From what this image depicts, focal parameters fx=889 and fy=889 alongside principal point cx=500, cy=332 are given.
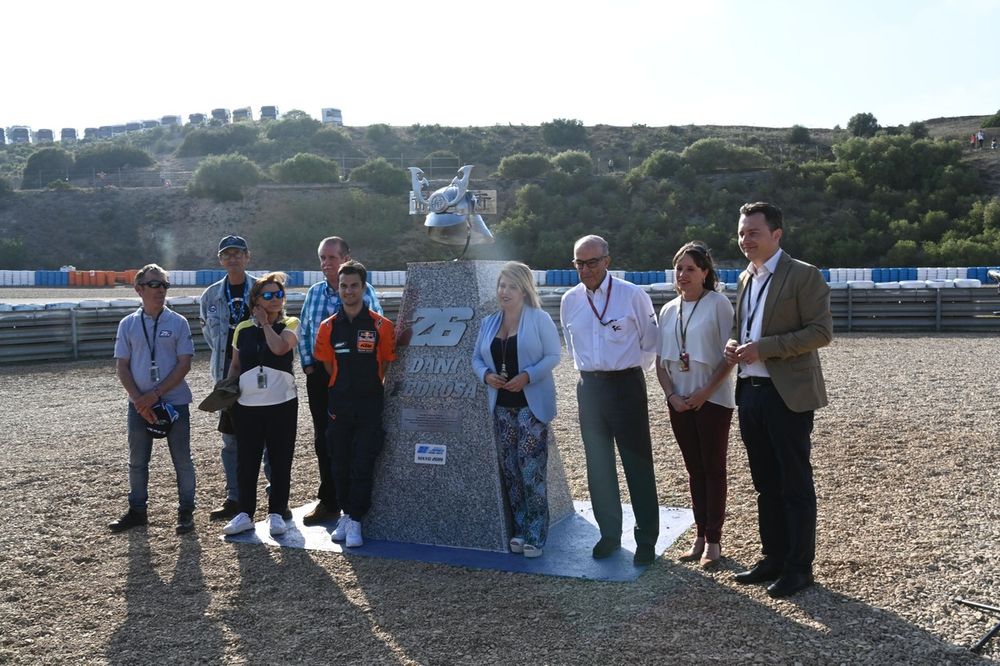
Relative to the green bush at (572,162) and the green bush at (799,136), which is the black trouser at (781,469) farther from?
the green bush at (799,136)

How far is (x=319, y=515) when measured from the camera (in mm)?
6055

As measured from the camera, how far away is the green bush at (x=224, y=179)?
4988 centimetres

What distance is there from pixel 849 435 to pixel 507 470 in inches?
174

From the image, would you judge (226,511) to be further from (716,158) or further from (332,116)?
(332,116)

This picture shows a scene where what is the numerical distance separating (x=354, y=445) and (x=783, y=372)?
2603mm

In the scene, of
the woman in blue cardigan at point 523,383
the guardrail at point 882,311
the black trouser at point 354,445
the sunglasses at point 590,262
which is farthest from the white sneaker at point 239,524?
the guardrail at point 882,311

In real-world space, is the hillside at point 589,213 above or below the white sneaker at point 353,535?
above

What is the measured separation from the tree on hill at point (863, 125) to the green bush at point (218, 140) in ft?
141

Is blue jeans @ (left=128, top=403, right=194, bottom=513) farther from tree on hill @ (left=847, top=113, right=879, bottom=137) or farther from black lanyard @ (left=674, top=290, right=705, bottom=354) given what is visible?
tree on hill @ (left=847, top=113, right=879, bottom=137)

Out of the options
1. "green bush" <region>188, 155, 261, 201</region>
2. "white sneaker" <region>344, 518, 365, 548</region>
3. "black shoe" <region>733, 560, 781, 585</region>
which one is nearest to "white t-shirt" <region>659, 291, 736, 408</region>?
"black shoe" <region>733, 560, 781, 585</region>

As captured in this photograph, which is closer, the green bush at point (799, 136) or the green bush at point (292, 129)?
the green bush at point (799, 136)

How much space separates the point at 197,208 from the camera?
161ft

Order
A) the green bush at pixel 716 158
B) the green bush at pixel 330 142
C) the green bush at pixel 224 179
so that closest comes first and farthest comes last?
the green bush at pixel 716 158 < the green bush at pixel 224 179 < the green bush at pixel 330 142

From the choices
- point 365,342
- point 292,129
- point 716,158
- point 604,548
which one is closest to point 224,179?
point 292,129
